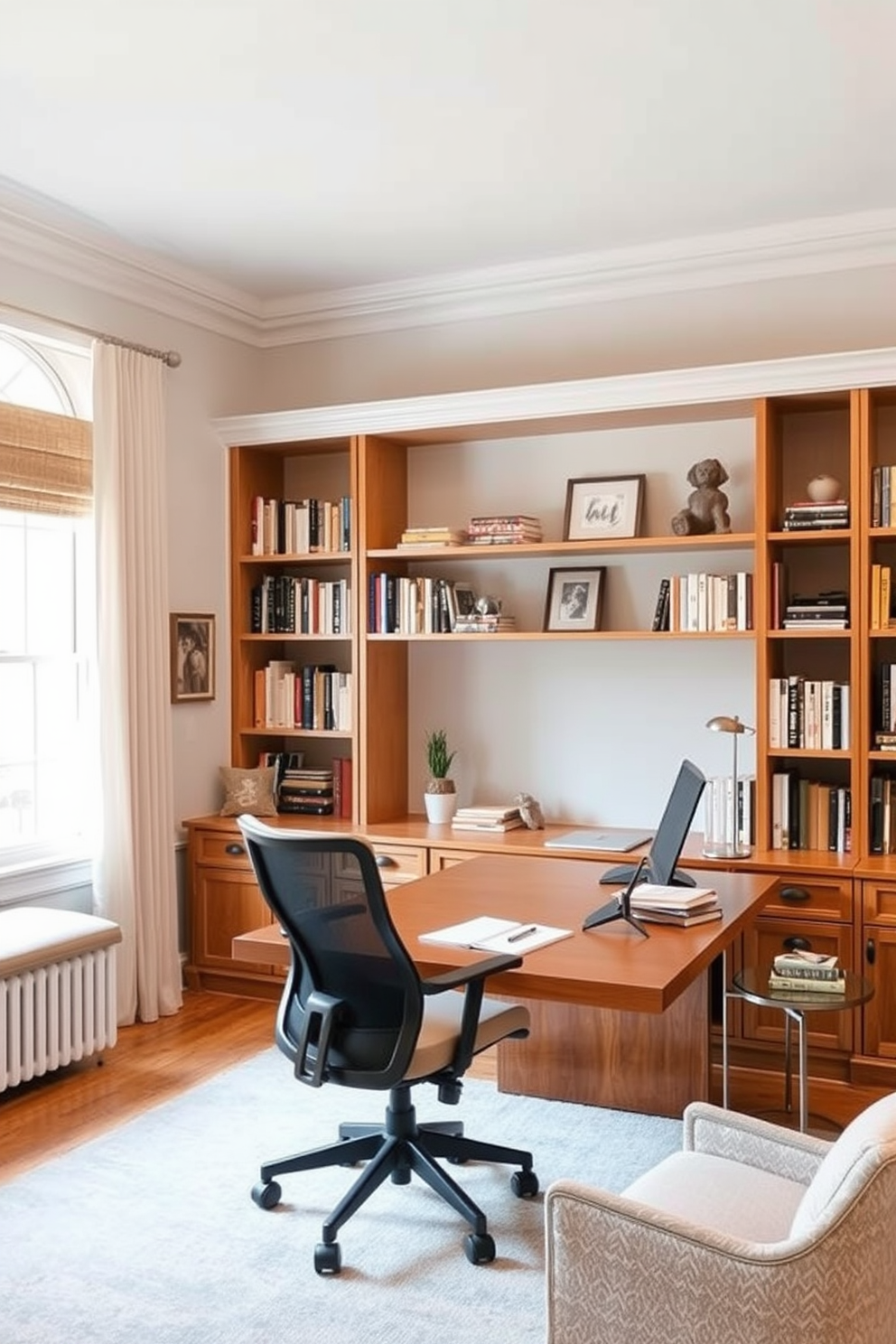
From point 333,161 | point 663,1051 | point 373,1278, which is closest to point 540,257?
point 333,161

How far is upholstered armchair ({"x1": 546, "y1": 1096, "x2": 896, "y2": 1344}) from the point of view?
5.78 feet

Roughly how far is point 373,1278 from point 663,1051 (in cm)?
126

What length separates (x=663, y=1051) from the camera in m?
3.74

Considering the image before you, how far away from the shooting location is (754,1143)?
2369 millimetres

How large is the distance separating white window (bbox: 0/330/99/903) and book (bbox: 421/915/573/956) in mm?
1978

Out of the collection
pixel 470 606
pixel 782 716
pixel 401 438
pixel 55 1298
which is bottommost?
pixel 55 1298

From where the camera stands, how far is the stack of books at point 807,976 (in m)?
3.22

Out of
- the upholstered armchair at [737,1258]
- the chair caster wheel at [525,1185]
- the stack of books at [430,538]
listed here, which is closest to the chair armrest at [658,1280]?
the upholstered armchair at [737,1258]

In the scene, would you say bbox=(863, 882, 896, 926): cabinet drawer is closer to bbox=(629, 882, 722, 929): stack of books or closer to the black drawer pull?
the black drawer pull

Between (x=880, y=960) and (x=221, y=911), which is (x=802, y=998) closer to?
(x=880, y=960)

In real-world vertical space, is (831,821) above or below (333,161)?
below

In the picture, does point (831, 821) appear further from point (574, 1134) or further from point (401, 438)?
point (401, 438)

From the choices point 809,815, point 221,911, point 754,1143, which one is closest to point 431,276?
point 809,815

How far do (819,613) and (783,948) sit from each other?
113 centimetres
